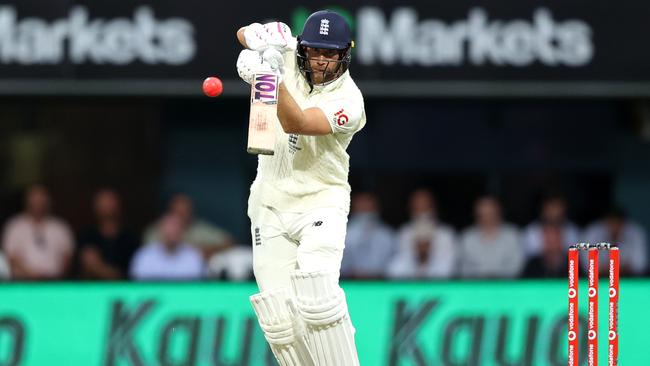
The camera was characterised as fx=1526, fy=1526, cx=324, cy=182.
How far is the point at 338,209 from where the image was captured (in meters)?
6.44

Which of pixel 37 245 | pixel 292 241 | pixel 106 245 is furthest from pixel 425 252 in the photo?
pixel 292 241

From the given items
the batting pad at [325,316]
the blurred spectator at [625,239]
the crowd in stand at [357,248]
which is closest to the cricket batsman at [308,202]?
the batting pad at [325,316]

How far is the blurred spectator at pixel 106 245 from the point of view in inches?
418

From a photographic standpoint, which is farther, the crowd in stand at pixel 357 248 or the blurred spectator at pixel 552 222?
the blurred spectator at pixel 552 222

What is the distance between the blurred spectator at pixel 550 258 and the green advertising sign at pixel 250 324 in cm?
98

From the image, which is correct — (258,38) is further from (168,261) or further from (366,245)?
(366,245)

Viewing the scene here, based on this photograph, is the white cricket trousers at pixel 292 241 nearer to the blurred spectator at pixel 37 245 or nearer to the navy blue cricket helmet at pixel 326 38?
the navy blue cricket helmet at pixel 326 38

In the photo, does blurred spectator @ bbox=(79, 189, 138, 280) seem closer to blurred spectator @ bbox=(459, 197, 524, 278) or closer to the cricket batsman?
blurred spectator @ bbox=(459, 197, 524, 278)

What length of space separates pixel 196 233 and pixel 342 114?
16.9ft

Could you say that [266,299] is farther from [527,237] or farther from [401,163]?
[401,163]

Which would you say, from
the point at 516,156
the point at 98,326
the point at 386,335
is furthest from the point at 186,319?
the point at 516,156

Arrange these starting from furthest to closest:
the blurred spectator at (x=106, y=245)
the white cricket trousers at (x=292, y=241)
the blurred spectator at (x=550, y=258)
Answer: the blurred spectator at (x=106, y=245) < the blurred spectator at (x=550, y=258) < the white cricket trousers at (x=292, y=241)

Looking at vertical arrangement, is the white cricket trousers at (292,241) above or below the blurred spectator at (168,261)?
above

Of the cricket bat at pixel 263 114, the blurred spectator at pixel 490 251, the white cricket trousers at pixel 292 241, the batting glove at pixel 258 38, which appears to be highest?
the batting glove at pixel 258 38
